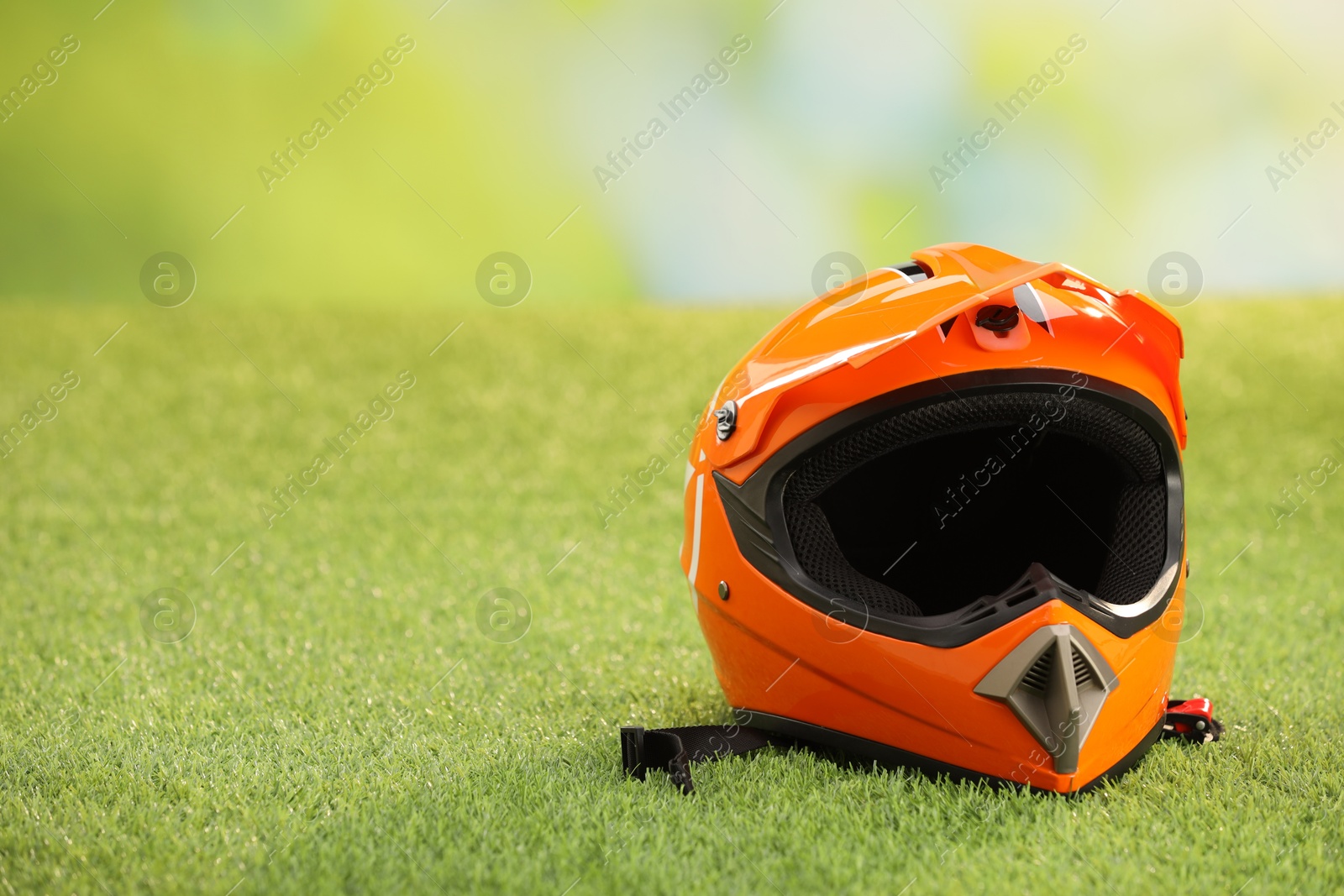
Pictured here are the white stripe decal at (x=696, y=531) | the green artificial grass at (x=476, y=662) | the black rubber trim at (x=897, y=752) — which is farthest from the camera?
the white stripe decal at (x=696, y=531)

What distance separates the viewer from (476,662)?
305 centimetres

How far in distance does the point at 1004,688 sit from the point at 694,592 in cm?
72

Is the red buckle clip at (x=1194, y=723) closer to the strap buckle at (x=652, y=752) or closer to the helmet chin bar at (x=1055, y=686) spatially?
the helmet chin bar at (x=1055, y=686)

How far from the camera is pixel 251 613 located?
3.51m

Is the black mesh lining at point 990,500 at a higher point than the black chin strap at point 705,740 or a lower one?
higher

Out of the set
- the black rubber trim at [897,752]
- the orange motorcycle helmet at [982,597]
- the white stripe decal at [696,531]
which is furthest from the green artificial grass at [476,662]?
the white stripe decal at [696,531]

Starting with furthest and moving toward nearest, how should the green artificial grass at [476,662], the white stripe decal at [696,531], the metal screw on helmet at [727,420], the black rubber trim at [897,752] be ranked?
the white stripe decal at [696,531] → the metal screw on helmet at [727,420] → the black rubber trim at [897,752] → the green artificial grass at [476,662]

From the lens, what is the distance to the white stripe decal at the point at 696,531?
221 centimetres

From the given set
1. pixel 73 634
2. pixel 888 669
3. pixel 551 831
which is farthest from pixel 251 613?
pixel 888 669

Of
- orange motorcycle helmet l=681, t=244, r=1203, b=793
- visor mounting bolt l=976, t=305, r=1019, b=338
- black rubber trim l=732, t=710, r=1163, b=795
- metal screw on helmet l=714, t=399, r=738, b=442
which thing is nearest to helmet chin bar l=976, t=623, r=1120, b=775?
orange motorcycle helmet l=681, t=244, r=1203, b=793

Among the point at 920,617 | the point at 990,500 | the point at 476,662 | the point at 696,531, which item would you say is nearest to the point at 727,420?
the point at 696,531

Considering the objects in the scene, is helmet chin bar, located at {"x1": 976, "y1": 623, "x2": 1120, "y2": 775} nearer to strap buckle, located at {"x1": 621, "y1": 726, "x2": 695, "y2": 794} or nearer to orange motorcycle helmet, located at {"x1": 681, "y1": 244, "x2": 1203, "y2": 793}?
orange motorcycle helmet, located at {"x1": 681, "y1": 244, "x2": 1203, "y2": 793}

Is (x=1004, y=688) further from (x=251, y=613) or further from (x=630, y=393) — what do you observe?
(x=630, y=393)

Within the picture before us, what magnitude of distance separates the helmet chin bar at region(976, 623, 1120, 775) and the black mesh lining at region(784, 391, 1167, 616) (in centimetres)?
23
